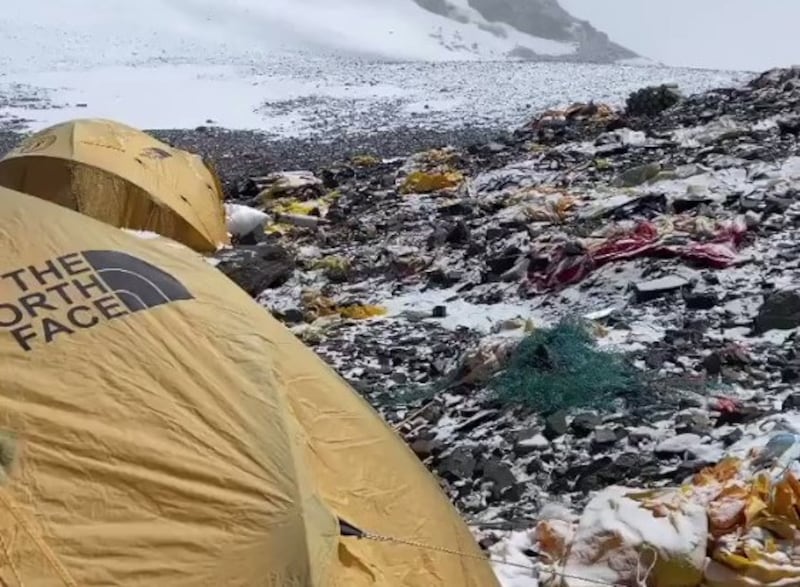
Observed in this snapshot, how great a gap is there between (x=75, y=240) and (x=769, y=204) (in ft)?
21.4

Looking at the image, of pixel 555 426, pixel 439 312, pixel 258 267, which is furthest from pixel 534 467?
pixel 258 267

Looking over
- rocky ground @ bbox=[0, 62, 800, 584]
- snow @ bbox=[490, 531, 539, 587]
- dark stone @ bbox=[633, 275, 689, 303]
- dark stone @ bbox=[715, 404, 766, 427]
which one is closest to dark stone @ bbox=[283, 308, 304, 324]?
rocky ground @ bbox=[0, 62, 800, 584]

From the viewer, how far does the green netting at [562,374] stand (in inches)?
213

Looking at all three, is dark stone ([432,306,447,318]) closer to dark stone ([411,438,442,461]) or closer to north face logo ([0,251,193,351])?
dark stone ([411,438,442,461])

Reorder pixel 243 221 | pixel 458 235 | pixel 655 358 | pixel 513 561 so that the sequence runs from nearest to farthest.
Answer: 1. pixel 513 561
2. pixel 655 358
3. pixel 458 235
4. pixel 243 221

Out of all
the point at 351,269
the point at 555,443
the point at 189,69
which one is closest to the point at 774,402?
the point at 555,443

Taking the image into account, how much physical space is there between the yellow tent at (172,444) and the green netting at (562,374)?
2.02 metres

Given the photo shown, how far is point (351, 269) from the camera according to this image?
9.23 meters

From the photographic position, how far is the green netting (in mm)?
5414

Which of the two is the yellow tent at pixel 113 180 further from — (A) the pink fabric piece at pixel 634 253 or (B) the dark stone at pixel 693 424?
(B) the dark stone at pixel 693 424

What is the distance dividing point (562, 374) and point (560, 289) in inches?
77.3

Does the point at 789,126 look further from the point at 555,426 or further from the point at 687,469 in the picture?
the point at 687,469

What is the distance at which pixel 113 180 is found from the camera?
910 centimetres

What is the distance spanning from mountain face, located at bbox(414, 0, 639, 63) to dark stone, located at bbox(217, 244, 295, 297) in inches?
2270
